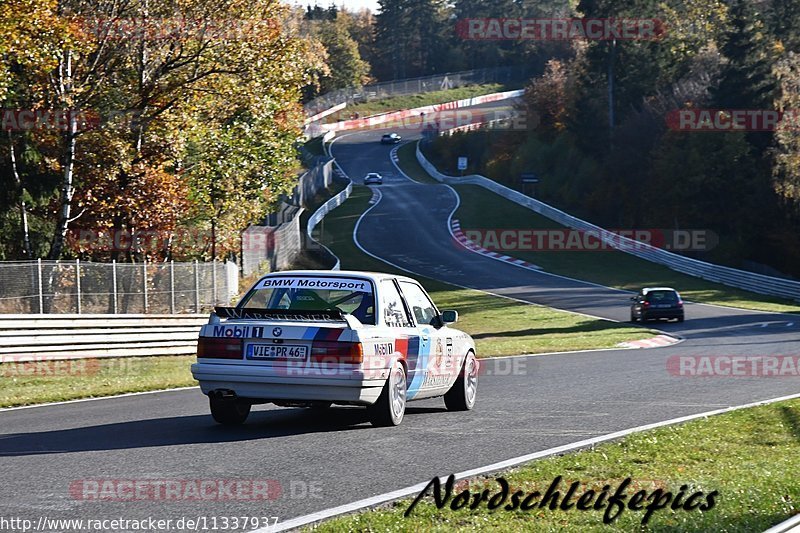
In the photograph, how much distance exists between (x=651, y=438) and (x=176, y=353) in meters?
15.1

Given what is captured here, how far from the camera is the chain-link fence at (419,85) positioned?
130000mm

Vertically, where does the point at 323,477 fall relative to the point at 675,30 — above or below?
below

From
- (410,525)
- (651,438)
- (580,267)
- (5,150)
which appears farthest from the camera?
(580,267)

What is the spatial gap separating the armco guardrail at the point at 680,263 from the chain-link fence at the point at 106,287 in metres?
30.5

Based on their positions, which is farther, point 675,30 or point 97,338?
point 675,30

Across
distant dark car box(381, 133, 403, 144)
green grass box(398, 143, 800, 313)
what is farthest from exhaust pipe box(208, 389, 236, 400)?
distant dark car box(381, 133, 403, 144)

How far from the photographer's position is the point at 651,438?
1036 cm

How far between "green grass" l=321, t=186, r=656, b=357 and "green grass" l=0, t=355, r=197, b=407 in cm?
787

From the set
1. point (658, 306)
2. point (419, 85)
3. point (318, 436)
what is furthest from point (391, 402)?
point (419, 85)

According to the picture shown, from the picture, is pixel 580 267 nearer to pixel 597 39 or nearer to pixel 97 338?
pixel 597 39

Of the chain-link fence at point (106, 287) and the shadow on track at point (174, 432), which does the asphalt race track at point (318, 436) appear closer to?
the shadow on track at point (174, 432)

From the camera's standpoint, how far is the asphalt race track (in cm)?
759

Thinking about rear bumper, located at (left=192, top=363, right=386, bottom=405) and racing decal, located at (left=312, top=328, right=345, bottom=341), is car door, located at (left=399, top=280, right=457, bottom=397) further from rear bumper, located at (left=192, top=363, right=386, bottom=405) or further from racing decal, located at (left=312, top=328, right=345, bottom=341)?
racing decal, located at (left=312, top=328, right=345, bottom=341)

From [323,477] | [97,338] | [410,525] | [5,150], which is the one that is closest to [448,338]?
[323,477]
